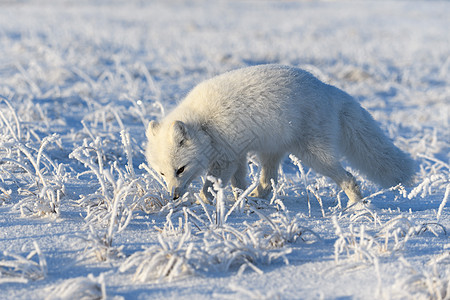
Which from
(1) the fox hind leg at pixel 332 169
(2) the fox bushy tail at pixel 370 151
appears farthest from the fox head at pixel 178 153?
(2) the fox bushy tail at pixel 370 151

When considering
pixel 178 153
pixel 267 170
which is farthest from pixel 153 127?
pixel 267 170

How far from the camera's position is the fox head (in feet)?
11.5

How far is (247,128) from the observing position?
3625 mm

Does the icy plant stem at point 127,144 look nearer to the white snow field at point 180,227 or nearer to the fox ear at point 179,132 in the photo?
the white snow field at point 180,227

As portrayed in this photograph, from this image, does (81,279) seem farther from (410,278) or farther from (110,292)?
(410,278)

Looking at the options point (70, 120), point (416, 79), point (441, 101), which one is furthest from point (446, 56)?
point (70, 120)

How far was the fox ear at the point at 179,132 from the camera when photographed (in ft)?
11.2

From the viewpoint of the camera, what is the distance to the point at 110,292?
83.2 inches

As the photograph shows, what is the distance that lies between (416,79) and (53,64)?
7129 mm

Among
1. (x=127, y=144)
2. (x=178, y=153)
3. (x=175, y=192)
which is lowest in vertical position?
(x=175, y=192)

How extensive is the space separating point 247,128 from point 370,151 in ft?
3.65

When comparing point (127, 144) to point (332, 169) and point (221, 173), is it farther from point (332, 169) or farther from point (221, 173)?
point (332, 169)

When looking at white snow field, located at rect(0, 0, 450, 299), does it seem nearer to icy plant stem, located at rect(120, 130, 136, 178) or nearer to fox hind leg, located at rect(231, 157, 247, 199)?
icy plant stem, located at rect(120, 130, 136, 178)

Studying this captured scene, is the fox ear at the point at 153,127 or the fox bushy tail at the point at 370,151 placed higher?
the fox ear at the point at 153,127
